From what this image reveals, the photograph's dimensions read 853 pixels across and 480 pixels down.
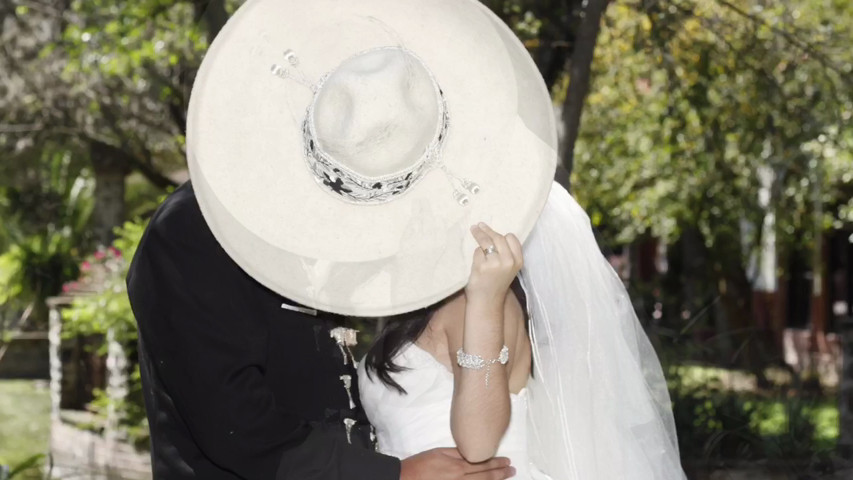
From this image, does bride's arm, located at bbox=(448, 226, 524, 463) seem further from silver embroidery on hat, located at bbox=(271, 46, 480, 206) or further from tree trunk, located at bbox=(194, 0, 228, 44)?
tree trunk, located at bbox=(194, 0, 228, 44)

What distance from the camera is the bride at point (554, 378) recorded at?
264 centimetres

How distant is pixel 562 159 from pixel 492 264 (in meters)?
3.47

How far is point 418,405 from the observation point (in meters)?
2.66

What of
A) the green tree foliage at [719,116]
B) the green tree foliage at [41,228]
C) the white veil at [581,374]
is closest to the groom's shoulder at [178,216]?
the white veil at [581,374]

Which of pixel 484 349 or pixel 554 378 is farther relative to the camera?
pixel 554 378

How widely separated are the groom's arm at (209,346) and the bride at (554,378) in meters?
0.59

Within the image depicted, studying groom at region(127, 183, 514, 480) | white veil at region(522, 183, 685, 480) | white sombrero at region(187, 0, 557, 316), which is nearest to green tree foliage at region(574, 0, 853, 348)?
white veil at region(522, 183, 685, 480)

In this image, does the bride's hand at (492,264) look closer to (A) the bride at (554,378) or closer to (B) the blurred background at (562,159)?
(A) the bride at (554,378)

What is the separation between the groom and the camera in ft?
6.57

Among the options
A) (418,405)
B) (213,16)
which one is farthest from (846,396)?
(418,405)

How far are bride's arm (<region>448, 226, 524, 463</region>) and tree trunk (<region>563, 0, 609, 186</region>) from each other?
11.2 feet

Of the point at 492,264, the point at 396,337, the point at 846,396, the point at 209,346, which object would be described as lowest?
the point at 846,396

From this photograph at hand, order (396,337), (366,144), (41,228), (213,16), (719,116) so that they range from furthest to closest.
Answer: (41,228), (719,116), (213,16), (396,337), (366,144)

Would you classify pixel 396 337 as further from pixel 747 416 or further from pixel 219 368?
pixel 747 416
